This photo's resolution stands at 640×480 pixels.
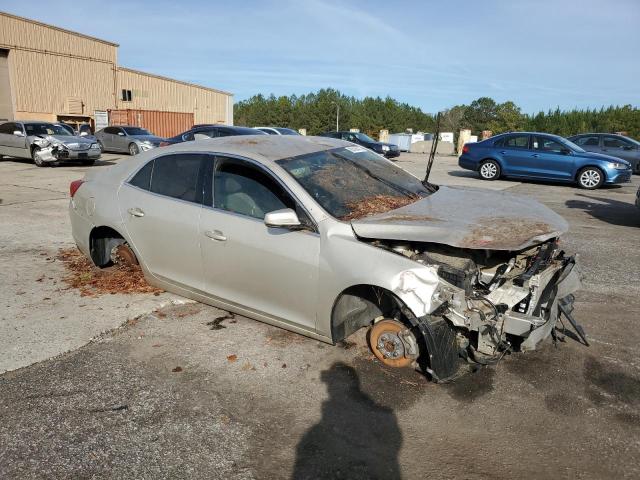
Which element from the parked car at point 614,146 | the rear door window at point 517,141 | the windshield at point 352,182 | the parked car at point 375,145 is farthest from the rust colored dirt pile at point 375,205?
the parked car at point 375,145

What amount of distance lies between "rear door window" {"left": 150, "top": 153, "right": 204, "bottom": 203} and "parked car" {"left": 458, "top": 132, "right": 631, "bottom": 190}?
42.2ft

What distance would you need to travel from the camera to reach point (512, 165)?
15055 millimetres

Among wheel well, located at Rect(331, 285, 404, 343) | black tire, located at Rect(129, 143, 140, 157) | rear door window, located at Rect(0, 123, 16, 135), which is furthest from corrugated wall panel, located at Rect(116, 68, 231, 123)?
wheel well, located at Rect(331, 285, 404, 343)

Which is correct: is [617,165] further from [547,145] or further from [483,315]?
[483,315]

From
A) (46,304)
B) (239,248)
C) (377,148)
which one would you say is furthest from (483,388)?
(377,148)

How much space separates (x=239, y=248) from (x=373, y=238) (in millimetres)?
1075

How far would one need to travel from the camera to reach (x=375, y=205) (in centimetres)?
382

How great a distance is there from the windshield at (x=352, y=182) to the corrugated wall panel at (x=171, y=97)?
37.8 m

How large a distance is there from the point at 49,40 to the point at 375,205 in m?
36.4

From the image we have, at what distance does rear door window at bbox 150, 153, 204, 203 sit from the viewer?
4.12 meters

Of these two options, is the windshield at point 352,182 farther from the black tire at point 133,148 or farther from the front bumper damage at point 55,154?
the black tire at point 133,148

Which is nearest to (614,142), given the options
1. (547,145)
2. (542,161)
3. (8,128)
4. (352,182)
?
(547,145)

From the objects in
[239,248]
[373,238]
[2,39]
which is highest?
[2,39]

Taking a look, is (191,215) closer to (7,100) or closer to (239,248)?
(239,248)
